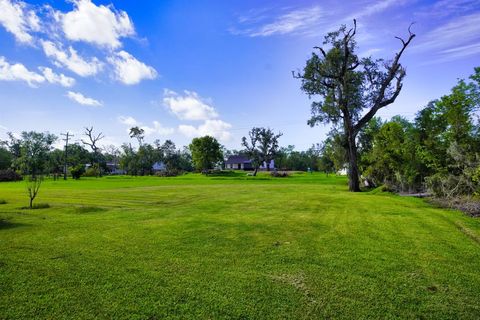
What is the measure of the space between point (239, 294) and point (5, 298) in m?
3.24

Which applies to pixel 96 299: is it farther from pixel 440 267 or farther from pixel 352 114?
pixel 352 114

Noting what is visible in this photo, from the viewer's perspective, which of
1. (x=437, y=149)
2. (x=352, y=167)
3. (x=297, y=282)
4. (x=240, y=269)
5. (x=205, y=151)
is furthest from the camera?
(x=205, y=151)

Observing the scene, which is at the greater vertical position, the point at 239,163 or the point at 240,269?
the point at 239,163

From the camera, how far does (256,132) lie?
6062 centimetres

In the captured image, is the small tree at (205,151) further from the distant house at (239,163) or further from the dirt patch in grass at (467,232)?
the dirt patch in grass at (467,232)

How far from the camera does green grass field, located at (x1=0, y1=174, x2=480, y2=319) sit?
3.68 metres

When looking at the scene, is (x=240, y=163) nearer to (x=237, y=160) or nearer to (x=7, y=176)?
(x=237, y=160)

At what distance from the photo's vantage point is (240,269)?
4.95 m

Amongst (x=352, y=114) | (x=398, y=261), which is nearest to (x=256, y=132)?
(x=352, y=114)

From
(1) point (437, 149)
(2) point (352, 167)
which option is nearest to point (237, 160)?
(2) point (352, 167)

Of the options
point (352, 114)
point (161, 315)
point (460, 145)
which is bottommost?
point (161, 315)

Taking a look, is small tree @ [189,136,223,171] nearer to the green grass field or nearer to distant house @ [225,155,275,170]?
distant house @ [225,155,275,170]

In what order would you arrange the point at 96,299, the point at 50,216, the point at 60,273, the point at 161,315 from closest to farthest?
1. the point at 161,315
2. the point at 96,299
3. the point at 60,273
4. the point at 50,216

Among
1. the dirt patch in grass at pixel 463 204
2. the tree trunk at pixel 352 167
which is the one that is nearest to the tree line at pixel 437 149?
the dirt patch in grass at pixel 463 204
